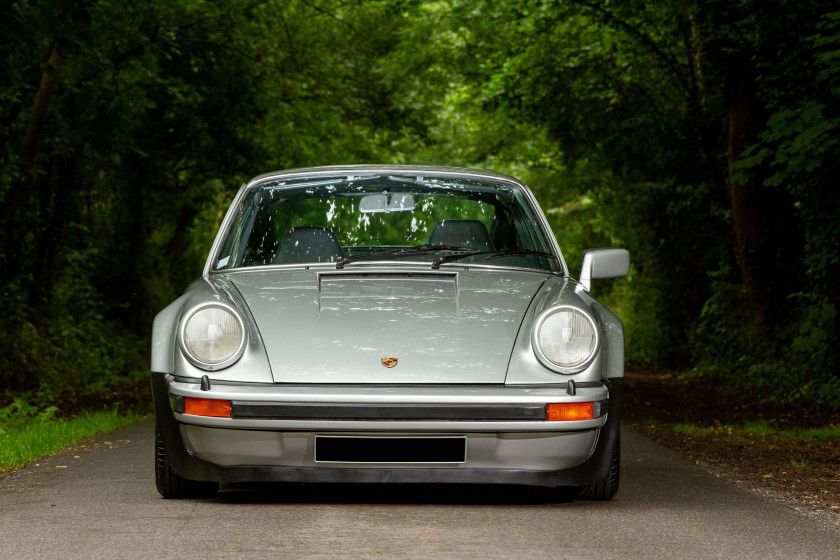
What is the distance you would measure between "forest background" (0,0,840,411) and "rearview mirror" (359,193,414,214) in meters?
4.98

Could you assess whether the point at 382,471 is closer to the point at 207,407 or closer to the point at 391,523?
the point at 391,523

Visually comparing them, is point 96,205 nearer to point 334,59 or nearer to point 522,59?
point 334,59

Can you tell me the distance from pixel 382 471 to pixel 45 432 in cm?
449

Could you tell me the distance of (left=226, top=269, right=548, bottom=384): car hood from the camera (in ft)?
16.5

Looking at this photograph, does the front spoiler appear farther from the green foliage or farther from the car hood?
the green foliage

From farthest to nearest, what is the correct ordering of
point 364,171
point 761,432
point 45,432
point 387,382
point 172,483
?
point 761,432 < point 45,432 < point 364,171 < point 172,483 < point 387,382

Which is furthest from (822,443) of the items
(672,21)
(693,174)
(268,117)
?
(268,117)

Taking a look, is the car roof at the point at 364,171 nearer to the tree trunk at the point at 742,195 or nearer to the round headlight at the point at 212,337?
the round headlight at the point at 212,337

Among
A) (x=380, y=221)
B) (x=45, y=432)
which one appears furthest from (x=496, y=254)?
(x=45, y=432)

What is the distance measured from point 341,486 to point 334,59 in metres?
17.6

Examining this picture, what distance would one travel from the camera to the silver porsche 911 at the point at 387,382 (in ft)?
16.2

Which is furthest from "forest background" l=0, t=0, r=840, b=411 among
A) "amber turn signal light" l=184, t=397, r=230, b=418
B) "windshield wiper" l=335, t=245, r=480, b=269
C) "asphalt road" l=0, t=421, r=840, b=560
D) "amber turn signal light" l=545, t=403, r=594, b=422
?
"amber turn signal light" l=184, t=397, r=230, b=418

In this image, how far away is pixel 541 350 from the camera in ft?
16.8

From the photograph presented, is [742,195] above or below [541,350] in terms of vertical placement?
above
